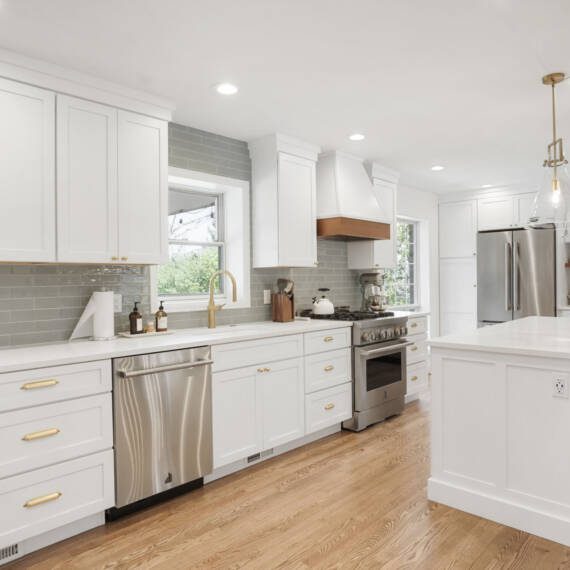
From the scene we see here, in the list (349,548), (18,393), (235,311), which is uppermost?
(235,311)

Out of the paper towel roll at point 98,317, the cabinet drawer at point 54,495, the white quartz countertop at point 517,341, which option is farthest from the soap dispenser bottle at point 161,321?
the white quartz countertop at point 517,341

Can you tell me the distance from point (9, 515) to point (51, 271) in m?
1.34

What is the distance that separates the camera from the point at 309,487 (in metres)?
2.88

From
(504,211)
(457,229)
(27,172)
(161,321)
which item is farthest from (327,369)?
(504,211)

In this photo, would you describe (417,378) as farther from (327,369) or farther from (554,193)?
(554,193)

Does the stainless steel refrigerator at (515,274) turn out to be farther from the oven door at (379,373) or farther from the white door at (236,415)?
the white door at (236,415)

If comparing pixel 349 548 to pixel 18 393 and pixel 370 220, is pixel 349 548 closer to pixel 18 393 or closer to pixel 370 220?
pixel 18 393

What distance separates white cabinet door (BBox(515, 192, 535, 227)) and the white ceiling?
7.31 feet

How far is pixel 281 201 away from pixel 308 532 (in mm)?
2498

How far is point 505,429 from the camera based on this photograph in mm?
2398

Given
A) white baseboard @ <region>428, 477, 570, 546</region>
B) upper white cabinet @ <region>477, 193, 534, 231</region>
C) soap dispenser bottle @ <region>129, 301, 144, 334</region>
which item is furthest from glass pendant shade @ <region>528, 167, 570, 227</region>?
upper white cabinet @ <region>477, 193, 534, 231</region>

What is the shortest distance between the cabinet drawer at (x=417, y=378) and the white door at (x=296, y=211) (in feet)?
5.13

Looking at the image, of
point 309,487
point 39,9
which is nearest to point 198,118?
point 39,9

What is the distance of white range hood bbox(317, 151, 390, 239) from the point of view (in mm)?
4281
